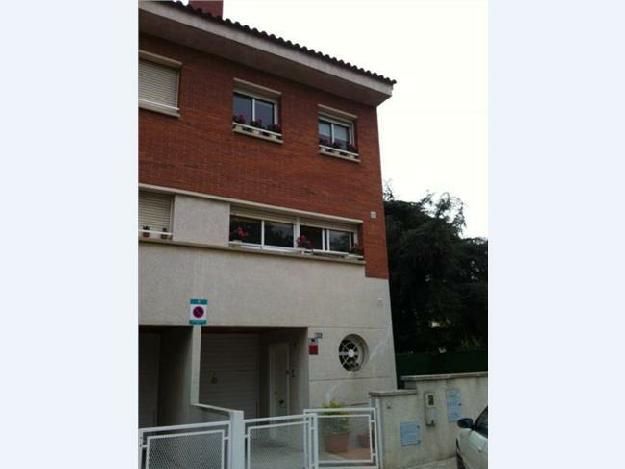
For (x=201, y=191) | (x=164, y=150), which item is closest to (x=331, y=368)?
(x=201, y=191)

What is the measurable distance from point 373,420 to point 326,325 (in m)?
2.64

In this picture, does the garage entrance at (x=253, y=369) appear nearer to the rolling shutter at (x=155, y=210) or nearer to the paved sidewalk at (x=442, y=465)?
the rolling shutter at (x=155, y=210)

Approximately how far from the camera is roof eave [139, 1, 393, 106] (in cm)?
988

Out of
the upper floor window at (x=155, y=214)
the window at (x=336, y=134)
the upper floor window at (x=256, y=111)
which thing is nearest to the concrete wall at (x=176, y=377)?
the upper floor window at (x=155, y=214)

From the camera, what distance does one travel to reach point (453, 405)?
9.60 meters

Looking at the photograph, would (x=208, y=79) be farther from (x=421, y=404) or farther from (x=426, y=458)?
(x=426, y=458)

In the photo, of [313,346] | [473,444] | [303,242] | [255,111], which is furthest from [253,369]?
[473,444]

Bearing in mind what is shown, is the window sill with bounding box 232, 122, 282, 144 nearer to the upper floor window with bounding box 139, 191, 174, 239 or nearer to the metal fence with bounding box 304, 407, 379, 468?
the upper floor window with bounding box 139, 191, 174, 239

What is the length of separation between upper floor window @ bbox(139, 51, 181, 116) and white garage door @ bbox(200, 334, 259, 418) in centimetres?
504

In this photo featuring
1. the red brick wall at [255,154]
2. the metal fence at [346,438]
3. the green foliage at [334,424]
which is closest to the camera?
the metal fence at [346,438]

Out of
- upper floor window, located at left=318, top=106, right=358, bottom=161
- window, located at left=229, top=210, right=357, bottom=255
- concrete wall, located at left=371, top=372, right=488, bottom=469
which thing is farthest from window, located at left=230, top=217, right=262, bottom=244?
concrete wall, located at left=371, top=372, right=488, bottom=469

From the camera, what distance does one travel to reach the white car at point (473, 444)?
6.30 m

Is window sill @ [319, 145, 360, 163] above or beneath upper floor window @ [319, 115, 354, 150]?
beneath

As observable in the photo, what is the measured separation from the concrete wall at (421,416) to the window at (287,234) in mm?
3682
